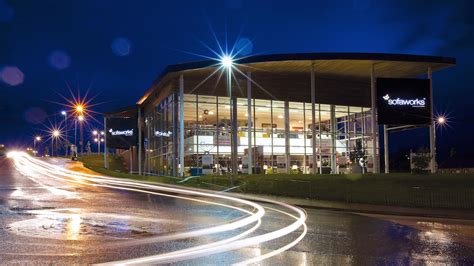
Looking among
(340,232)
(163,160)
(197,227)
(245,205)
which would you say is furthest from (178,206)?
(163,160)

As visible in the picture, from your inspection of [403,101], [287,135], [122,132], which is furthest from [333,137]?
[122,132]

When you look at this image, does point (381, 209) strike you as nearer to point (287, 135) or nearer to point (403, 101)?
point (403, 101)

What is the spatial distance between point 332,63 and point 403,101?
254 inches

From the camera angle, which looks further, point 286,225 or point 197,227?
point 286,225

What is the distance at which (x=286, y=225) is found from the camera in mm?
14188

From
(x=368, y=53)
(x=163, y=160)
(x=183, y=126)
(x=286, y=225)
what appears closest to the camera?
(x=286, y=225)

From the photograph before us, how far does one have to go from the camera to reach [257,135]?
144 ft

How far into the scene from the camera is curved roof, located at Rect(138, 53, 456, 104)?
119 ft

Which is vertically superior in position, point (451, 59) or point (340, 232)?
point (451, 59)

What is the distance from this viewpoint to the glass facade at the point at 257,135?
40594mm

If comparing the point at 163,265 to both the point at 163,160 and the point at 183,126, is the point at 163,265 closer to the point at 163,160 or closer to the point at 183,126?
the point at 183,126

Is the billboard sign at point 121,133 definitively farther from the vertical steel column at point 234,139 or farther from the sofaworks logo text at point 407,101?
the sofaworks logo text at point 407,101

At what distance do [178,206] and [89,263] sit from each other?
→ 34.5ft

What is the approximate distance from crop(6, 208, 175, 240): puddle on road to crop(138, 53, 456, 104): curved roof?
22057mm
